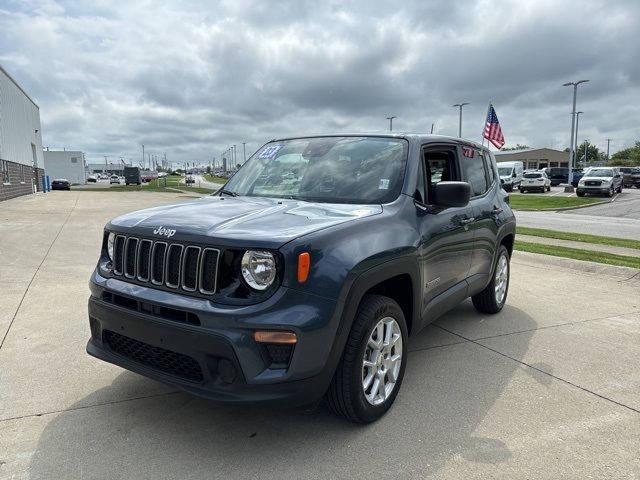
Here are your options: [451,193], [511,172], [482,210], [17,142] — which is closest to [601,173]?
[511,172]

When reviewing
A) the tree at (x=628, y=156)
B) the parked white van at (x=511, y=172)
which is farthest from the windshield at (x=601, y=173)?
the tree at (x=628, y=156)

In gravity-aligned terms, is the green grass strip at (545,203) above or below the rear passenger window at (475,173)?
below

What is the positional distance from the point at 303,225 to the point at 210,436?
1374mm

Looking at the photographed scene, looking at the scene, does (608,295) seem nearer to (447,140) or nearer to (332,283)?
(447,140)

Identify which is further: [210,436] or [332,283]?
[210,436]

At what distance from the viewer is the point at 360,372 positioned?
2916mm

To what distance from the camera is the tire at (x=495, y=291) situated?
535 cm

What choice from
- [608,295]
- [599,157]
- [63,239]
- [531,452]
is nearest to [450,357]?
[531,452]

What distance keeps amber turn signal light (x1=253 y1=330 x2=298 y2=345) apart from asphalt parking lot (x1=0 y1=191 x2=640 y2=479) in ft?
1.58

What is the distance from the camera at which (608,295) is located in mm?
6477

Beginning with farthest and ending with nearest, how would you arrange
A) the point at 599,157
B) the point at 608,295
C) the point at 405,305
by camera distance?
the point at 599,157
the point at 608,295
the point at 405,305

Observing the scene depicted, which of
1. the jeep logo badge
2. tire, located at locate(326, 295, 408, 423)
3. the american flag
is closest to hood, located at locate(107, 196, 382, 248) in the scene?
the jeep logo badge

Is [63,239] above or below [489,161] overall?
below

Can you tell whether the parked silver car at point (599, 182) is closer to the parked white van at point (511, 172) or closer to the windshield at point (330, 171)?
the parked white van at point (511, 172)
